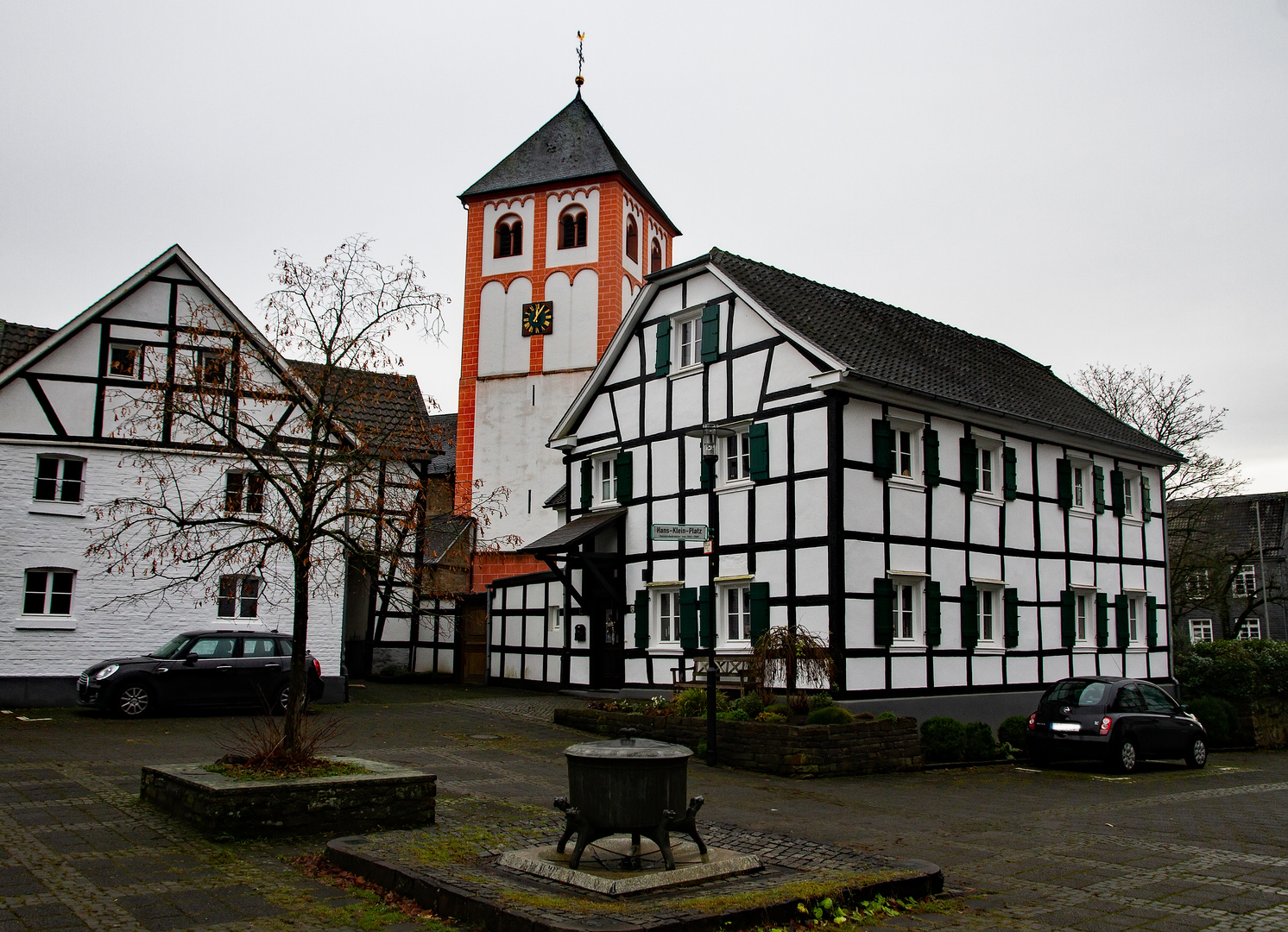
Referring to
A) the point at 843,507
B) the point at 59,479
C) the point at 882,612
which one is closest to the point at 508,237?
the point at 59,479

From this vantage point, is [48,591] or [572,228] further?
[572,228]

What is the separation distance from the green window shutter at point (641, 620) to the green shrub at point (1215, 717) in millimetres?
12953

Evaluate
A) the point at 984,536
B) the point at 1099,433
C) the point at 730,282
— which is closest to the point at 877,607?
the point at 984,536

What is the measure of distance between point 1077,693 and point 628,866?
13197 mm

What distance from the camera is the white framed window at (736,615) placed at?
20703 millimetres

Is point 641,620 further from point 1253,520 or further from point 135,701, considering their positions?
point 1253,520

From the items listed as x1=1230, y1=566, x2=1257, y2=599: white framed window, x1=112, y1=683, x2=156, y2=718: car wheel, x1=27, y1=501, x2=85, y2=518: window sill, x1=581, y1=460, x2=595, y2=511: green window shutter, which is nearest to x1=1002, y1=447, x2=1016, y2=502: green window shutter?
x1=581, y1=460, x2=595, y2=511: green window shutter

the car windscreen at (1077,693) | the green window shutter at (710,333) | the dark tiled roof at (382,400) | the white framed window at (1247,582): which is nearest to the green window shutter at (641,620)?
the green window shutter at (710,333)

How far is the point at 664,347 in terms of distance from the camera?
2370cm

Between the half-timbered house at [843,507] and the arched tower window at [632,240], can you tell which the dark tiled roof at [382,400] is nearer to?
the half-timbered house at [843,507]

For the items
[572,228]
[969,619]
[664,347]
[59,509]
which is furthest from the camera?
[572,228]

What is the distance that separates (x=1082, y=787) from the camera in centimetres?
1585

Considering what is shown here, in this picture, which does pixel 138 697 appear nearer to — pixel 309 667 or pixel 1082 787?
pixel 309 667

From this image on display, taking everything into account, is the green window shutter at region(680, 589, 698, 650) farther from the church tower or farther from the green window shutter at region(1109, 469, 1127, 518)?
the church tower
